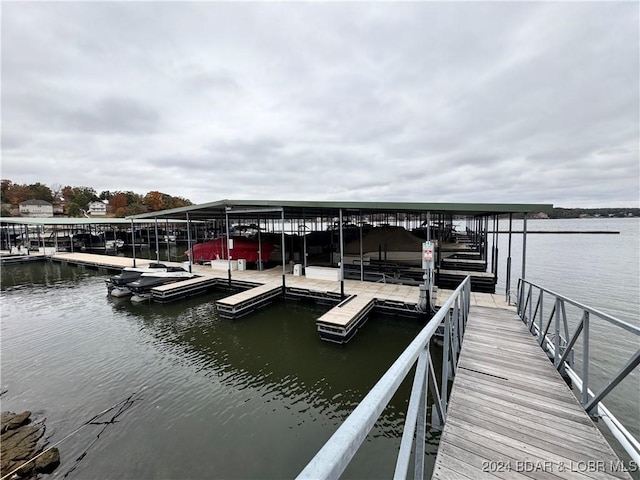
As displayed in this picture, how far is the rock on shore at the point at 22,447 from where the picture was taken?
13.9 ft

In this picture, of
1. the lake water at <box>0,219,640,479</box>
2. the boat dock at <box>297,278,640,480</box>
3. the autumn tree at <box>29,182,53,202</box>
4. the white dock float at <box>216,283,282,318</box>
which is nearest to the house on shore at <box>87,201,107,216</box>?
the autumn tree at <box>29,182,53,202</box>

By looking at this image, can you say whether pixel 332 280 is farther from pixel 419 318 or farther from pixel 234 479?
pixel 234 479

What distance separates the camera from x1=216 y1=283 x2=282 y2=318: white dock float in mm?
9953

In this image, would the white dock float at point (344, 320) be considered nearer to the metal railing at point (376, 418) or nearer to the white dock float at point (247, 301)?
the white dock float at point (247, 301)

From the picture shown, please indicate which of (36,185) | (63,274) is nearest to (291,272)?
(63,274)

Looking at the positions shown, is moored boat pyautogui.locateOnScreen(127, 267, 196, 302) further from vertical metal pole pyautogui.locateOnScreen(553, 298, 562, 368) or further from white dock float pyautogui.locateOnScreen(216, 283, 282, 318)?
vertical metal pole pyautogui.locateOnScreen(553, 298, 562, 368)

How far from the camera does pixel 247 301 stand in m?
10.4

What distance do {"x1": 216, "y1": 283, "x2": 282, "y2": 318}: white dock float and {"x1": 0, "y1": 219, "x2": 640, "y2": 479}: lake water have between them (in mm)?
354

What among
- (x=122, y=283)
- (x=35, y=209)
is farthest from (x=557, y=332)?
(x=35, y=209)

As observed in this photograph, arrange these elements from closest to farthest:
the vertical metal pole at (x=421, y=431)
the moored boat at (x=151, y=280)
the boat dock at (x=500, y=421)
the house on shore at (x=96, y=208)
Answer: the boat dock at (x=500, y=421) → the vertical metal pole at (x=421, y=431) → the moored boat at (x=151, y=280) → the house on shore at (x=96, y=208)

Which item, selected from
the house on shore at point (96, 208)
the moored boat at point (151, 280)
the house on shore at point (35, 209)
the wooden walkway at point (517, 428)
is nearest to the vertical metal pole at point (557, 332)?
the wooden walkway at point (517, 428)

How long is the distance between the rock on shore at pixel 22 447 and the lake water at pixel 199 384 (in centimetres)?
19

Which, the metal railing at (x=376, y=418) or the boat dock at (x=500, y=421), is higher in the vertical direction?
the metal railing at (x=376, y=418)

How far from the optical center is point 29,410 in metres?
5.47
